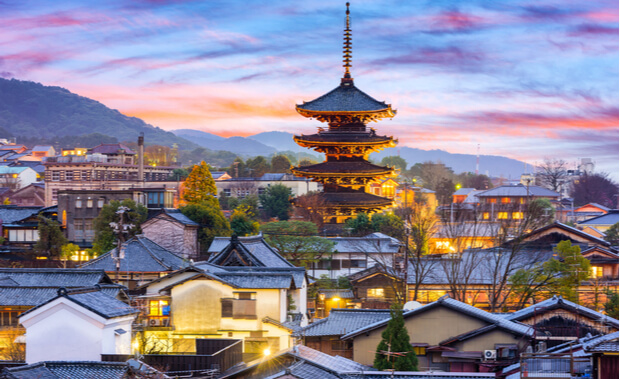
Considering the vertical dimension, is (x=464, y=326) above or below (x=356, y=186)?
below

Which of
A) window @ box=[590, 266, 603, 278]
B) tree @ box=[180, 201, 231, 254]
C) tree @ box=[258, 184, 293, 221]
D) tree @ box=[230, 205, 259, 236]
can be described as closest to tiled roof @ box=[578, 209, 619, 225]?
tree @ box=[258, 184, 293, 221]

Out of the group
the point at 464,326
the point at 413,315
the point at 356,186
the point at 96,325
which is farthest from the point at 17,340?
the point at 356,186

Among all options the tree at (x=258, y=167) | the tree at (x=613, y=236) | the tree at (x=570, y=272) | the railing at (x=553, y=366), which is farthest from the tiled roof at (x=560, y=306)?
the tree at (x=258, y=167)

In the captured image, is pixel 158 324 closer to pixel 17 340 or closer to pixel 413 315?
pixel 17 340

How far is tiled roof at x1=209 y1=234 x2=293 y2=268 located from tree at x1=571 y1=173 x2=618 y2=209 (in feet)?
282

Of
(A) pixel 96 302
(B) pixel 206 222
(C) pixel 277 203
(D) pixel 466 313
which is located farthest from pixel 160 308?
(C) pixel 277 203

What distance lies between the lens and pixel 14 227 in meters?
51.2

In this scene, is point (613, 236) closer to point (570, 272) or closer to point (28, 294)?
point (570, 272)

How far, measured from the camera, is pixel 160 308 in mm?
26125

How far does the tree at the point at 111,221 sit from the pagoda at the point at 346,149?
1540cm

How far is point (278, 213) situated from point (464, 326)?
45525 millimetres

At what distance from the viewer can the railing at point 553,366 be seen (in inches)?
711

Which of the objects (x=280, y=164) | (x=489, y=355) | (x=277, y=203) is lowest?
(x=489, y=355)

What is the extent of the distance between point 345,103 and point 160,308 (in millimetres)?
37679
